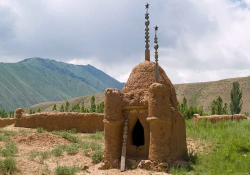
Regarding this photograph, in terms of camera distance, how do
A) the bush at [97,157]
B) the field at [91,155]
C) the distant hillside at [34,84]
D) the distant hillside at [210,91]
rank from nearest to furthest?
the field at [91,155], the bush at [97,157], the distant hillside at [210,91], the distant hillside at [34,84]

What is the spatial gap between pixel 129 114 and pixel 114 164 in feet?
6.34

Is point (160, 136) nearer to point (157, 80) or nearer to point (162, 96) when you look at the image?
point (162, 96)

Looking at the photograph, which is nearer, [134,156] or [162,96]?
[162,96]

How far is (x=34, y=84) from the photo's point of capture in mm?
152375

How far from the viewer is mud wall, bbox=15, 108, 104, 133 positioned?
1914 cm

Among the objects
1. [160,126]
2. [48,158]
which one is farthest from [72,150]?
[160,126]

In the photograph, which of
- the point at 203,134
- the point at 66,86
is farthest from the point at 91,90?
the point at 203,134

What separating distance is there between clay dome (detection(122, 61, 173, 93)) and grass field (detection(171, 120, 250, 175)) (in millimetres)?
3219

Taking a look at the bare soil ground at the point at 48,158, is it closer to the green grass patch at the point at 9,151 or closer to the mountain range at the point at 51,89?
the green grass patch at the point at 9,151

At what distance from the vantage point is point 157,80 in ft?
34.1

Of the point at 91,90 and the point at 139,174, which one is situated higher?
the point at 91,90

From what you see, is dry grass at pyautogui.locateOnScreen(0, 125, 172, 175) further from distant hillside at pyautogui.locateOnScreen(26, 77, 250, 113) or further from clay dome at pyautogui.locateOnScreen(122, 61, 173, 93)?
distant hillside at pyautogui.locateOnScreen(26, 77, 250, 113)

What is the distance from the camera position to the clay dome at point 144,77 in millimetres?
10612

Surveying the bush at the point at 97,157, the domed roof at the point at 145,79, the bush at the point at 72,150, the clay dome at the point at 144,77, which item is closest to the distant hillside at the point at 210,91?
the bush at the point at 72,150
